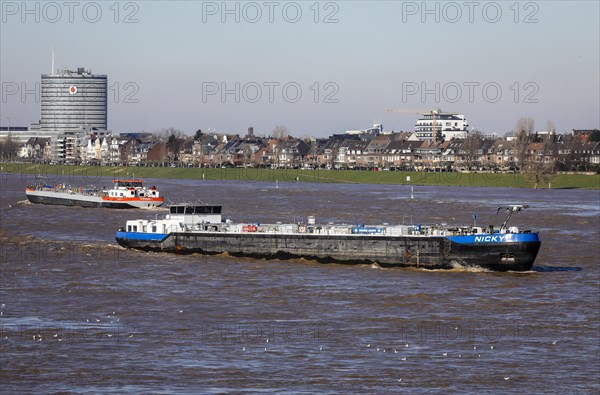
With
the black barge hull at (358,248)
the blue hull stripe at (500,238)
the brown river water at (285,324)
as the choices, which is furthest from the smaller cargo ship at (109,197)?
the blue hull stripe at (500,238)

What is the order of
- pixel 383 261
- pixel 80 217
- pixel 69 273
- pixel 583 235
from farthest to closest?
pixel 80 217 < pixel 583 235 < pixel 383 261 < pixel 69 273

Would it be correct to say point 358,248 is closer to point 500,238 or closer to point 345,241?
point 345,241

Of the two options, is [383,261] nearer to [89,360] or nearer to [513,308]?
[513,308]

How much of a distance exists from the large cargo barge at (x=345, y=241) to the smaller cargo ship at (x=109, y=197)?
171 feet

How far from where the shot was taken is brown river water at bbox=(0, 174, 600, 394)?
39844mm

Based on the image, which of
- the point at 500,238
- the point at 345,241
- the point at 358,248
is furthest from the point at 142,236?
the point at 500,238

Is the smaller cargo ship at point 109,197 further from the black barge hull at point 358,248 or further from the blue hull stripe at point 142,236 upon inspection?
the black barge hull at point 358,248

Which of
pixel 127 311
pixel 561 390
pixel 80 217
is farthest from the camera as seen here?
pixel 80 217

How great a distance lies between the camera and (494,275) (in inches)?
2758

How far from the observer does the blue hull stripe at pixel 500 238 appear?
70.9 metres

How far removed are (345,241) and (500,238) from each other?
444 inches

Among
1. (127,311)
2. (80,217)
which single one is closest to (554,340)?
(127,311)

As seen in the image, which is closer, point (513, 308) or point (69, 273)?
point (513, 308)

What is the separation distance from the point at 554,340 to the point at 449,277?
21.7 meters
